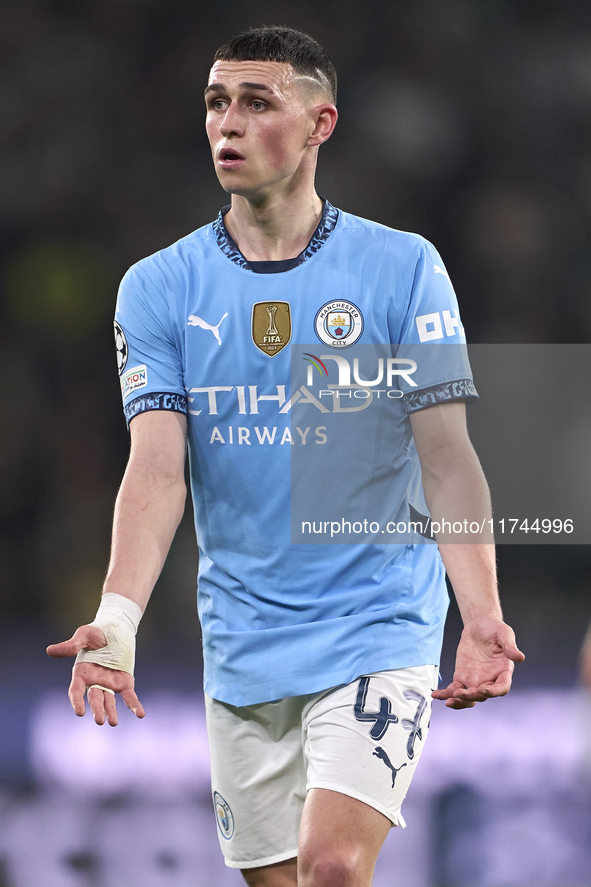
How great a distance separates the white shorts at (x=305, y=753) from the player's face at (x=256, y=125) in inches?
49.9

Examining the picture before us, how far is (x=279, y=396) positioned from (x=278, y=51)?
902 millimetres

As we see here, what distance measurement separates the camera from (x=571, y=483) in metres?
5.74

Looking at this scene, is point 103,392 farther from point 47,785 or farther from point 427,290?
point 427,290

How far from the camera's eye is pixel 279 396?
8.96ft

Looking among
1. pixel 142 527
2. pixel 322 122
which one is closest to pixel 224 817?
pixel 142 527

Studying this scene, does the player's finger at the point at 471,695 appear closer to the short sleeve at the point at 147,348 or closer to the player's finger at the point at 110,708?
the player's finger at the point at 110,708

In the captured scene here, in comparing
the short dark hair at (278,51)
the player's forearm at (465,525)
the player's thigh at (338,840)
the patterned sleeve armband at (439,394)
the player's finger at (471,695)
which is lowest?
the player's thigh at (338,840)

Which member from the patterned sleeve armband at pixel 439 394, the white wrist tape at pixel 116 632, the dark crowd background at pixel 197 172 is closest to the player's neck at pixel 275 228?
the patterned sleeve armband at pixel 439 394

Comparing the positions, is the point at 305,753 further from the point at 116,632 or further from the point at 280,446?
the point at 280,446

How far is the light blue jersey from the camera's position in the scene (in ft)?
8.64

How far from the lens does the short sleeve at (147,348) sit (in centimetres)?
273

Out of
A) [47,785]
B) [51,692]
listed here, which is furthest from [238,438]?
[51,692]

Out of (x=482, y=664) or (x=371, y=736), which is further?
(x=371, y=736)

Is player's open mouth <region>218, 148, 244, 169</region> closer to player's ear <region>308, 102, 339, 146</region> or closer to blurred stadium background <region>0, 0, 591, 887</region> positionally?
player's ear <region>308, 102, 339, 146</region>
